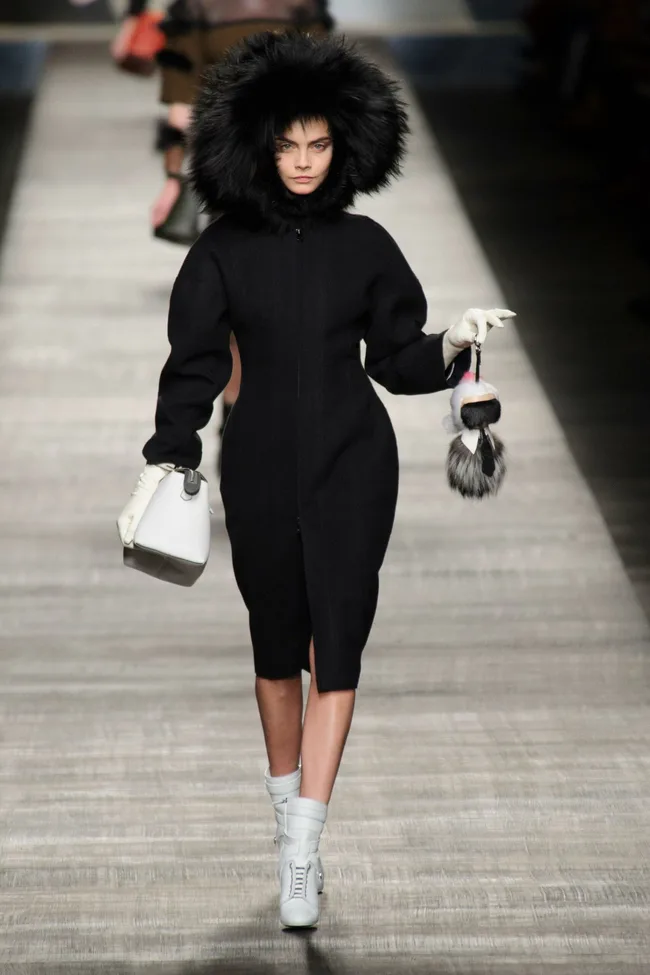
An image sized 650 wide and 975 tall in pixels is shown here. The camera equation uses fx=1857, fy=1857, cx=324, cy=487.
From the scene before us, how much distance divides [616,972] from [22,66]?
8.78m

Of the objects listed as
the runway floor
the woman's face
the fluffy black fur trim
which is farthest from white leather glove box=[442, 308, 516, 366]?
the runway floor

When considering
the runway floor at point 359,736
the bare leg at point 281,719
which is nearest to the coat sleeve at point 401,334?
the bare leg at point 281,719

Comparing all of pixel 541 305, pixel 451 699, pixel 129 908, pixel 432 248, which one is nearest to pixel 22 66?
pixel 432 248

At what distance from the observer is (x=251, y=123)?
240cm

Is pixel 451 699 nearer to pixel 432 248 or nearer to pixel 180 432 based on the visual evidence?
pixel 180 432

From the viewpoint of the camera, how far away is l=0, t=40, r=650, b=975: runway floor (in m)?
2.61

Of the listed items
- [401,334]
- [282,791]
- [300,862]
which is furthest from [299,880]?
[401,334]

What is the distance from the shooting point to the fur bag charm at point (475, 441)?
8.20 feet

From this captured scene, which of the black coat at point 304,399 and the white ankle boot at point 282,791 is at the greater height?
the black coat at point 304,399

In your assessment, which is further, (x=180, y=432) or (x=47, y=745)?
(x=47, y=745)

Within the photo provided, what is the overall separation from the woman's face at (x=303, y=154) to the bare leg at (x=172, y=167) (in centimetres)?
230

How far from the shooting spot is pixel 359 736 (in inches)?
128

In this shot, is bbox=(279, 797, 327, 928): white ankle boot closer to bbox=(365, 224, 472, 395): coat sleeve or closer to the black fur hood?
bbox=(365, 224, 472, 395): coat sleeve

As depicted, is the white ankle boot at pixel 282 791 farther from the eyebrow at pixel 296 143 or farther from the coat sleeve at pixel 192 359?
the eyebrow at pixel 296 143
